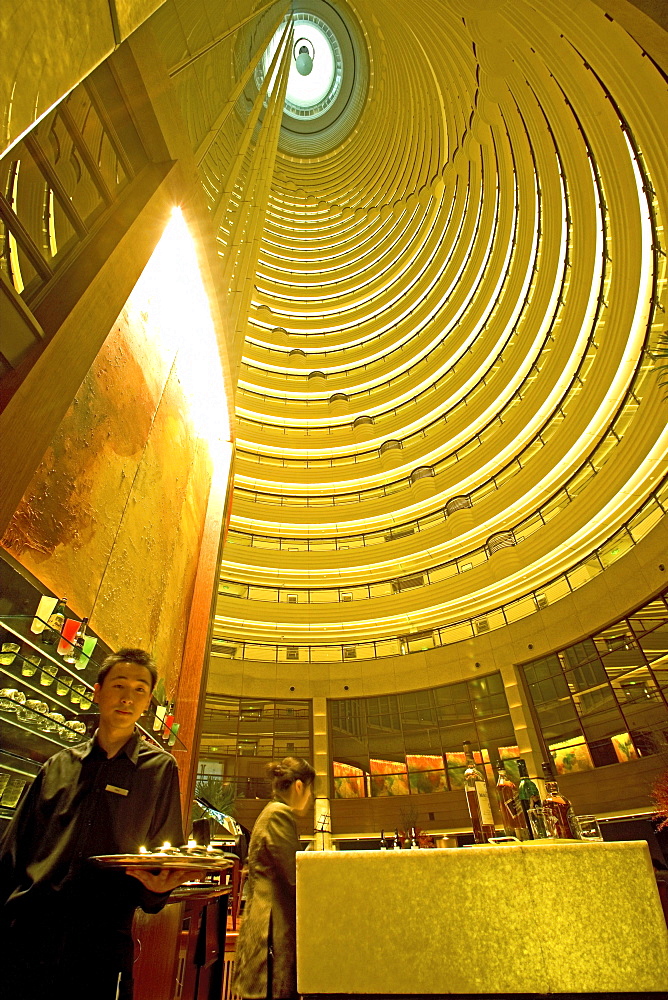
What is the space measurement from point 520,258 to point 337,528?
13769 millimetres

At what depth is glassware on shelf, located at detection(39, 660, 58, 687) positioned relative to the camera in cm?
304

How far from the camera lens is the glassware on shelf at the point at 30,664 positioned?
2885 millimetres

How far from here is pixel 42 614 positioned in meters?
2.79

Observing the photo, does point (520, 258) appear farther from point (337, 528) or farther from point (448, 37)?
point (337, 528)

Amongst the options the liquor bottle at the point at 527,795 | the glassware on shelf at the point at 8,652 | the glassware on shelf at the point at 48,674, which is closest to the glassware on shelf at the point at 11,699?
the glassware on shelf at the point at 48,674

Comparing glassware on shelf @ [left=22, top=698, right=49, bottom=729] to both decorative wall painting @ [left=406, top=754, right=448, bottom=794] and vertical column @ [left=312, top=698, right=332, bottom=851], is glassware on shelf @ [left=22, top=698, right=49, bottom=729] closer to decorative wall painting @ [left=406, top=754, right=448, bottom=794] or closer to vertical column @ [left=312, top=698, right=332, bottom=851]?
vertical column @ [left=312, top=698, right=332, bottom=851]

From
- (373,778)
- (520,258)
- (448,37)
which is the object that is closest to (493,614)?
(373,778)

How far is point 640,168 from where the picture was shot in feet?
43.5

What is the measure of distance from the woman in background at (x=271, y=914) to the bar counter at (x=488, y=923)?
2.02 feet

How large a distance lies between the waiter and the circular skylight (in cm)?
5309

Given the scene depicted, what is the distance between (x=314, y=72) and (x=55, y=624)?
5674cm

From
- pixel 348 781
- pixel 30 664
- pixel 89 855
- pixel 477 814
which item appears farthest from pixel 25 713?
pixel 348 781

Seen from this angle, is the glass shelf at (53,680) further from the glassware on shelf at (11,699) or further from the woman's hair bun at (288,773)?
the woman's hair bun at (288,773)

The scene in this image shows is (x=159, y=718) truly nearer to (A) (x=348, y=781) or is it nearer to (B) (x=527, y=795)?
(B) (x=527, y=795)
